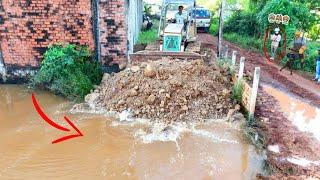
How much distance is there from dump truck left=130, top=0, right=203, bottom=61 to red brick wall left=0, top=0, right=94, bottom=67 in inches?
71.8

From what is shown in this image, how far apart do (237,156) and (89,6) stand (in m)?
6.03

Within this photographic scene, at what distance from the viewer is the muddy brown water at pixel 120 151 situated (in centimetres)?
767

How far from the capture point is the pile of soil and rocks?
9.78 meters

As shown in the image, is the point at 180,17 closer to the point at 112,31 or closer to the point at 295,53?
the point at 112,31

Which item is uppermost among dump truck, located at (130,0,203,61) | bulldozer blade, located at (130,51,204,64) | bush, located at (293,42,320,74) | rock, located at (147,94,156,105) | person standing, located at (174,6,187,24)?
person standing, located at (174,6,187,24)

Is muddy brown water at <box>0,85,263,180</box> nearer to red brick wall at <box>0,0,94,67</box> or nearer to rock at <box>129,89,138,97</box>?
rock at <box>129,89,138,97</box>

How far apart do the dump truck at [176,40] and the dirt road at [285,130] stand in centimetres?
207

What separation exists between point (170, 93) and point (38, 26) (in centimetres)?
453

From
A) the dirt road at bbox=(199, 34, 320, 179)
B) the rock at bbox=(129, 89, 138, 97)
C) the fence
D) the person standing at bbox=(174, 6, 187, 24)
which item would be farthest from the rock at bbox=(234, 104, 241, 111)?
the person standing at bbox=(174, 6, 187, 24)

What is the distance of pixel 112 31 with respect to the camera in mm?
11297

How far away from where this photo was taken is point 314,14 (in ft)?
49.3

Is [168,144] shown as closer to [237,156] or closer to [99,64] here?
[237,156]

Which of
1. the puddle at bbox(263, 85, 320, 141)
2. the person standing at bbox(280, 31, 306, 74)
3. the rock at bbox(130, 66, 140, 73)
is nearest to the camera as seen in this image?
the puddle at bbox(263, 85, 320, 141)

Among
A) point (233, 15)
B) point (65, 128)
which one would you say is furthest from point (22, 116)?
point (233, 15)
